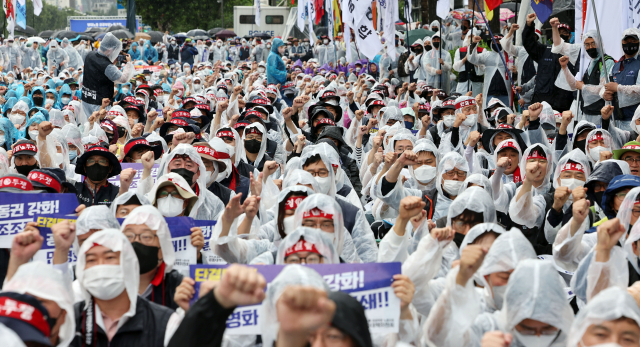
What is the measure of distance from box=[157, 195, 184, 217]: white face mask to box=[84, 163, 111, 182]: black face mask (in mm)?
1360

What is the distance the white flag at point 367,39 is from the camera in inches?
535

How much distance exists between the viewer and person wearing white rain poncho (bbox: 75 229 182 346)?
3.22 metres

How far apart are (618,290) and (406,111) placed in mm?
8507

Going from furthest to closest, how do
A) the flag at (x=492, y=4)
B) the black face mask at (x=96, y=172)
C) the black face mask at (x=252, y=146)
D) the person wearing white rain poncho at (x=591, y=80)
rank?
the flag at (x=492, y=4)
the person wearing white rain poncho at (x=591, y=80)
the black face mask at (x=252, y=146)
the black face mask at (x=96, y=172)

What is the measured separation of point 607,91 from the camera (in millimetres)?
7820

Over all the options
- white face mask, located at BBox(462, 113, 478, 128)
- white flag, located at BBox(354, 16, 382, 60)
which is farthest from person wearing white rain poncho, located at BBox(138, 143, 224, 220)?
white flag, located at BBox(354, 16, 382, 60)

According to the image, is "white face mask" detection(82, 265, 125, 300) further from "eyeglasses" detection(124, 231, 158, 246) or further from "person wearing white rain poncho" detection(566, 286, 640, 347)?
"person wearing white rain poncho" detection(566, 286, 640, 347)

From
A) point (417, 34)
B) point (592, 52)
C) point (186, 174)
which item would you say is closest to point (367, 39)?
point (592, 52)

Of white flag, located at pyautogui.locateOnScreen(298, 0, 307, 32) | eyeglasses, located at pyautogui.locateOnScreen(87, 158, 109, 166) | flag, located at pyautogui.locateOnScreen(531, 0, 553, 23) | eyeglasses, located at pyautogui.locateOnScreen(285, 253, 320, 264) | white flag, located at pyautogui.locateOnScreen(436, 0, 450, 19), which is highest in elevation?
white flag, located at pyautogui.locateOnScreen(298, 0, 307, 32)

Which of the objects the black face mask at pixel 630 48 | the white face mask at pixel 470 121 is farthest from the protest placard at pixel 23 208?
the black face mask at pixel 630 48

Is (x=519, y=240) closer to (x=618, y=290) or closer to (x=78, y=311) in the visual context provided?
(x=618, y=290)

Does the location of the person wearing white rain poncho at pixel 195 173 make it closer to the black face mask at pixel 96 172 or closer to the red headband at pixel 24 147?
the black face mask at pixel 96 172

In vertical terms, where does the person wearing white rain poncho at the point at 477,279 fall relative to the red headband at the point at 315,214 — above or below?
below

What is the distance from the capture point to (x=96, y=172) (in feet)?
20.1
